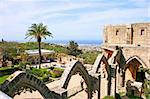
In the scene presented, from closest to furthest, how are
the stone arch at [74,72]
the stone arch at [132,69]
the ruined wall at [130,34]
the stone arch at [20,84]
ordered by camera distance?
the stone arch at [20,84]
the stone arch at [74,72]
the ruined wall at [130,34]
the stone arch at [132,69]

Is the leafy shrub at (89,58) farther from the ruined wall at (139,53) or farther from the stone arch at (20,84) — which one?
the stone arch at (20,84)

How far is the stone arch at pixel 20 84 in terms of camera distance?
8.90 metres

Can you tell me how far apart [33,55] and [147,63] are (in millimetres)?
29391

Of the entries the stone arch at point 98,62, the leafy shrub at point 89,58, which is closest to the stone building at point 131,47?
the stone arch at point 98,62

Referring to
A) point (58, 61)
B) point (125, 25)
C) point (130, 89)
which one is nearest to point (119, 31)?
point (125, 25)

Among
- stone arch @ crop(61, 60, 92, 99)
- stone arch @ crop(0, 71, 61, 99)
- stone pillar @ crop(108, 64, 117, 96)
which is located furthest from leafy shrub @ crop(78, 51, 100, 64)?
stone arch @ crop(0, 71, 61, 99)

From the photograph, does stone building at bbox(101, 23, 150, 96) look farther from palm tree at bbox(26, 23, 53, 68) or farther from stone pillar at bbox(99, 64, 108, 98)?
palm tree at bbox(26, 23, 53, 68)

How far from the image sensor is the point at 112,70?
19469mm

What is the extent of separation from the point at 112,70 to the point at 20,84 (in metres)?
11.4

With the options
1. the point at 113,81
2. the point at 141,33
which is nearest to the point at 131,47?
the point at 141,33

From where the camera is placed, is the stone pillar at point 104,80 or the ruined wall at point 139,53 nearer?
the stone pillar at point 104,80

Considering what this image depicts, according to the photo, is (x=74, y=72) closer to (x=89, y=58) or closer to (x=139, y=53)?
(x=139, y=53)

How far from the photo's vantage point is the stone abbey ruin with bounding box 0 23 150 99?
405 inches

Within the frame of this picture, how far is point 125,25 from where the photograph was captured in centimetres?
2664
